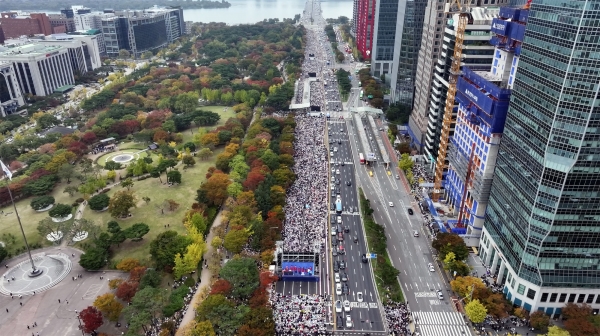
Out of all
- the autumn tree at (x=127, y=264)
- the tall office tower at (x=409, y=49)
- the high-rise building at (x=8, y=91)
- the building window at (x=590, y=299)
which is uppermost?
the tall office tower at (x=409, y=49)

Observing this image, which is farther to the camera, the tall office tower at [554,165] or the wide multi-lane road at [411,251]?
the wide multi-lane road at [411,251]

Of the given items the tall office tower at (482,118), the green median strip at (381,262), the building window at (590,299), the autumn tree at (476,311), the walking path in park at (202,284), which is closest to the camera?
the autumn tree at (476,311)

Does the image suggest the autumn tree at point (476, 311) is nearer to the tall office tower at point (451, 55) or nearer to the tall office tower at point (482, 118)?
the tall office tower at point (482, 118)

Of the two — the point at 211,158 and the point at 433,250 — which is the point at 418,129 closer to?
the point at 433,250

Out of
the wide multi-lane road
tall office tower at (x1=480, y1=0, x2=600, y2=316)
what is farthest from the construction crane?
tall office tower at (x1=480, y1=0, x2=600, y2=316)

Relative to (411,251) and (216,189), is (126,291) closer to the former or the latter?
(216,189)

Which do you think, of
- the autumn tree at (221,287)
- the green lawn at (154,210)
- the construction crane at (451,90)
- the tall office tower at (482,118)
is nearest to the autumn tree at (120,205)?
the green lawn at (154,210)

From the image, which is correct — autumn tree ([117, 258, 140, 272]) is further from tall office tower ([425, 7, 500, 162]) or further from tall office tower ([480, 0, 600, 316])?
tall office tower ([425, 7, 500, 162])
